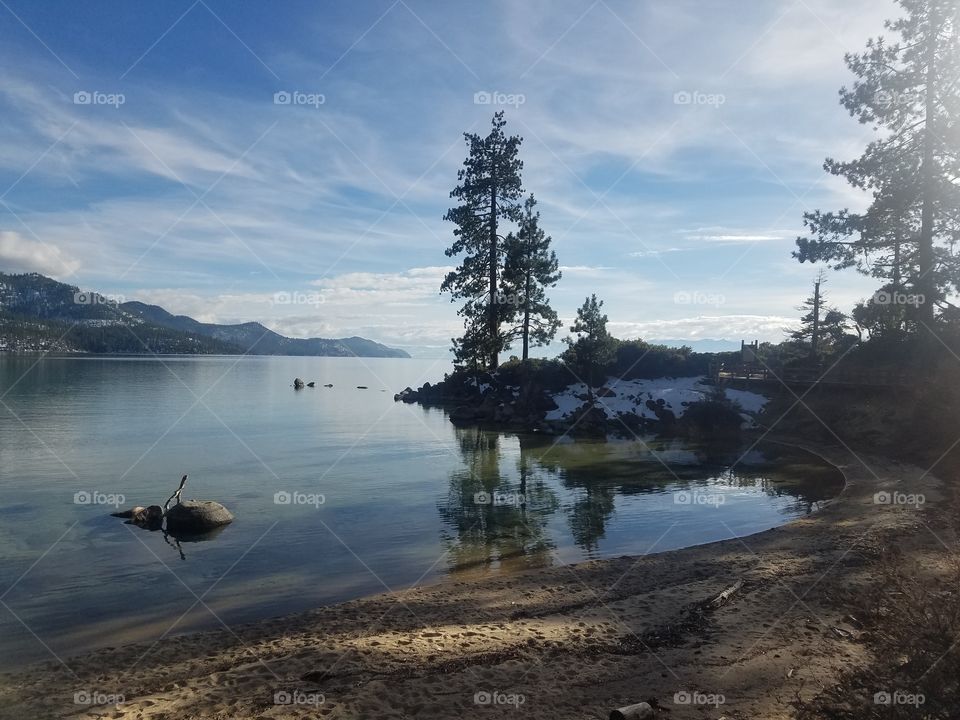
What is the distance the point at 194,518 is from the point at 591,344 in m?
36.1

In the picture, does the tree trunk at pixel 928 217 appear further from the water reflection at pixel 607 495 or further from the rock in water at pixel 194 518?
the rock in water at pixel 194 518

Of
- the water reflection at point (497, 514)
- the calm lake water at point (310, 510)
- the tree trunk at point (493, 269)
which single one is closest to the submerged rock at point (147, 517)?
the calm lake water at point (310, 510)

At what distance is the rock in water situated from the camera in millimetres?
18812

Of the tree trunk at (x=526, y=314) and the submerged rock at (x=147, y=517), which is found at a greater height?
the tree trunk at (x=526, y=314)

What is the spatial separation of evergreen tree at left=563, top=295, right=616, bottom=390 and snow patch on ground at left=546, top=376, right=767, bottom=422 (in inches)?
45.4

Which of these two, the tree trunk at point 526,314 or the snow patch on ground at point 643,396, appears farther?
the tree trunk at point 526,314

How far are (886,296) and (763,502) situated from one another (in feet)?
51.2

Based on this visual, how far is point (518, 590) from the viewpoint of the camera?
1381 cm

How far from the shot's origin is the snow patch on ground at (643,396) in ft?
149

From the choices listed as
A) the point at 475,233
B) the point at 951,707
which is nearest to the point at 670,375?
the point at 475,233

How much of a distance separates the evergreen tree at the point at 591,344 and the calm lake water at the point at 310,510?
1101cm

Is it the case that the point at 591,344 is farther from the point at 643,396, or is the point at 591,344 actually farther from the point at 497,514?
the point at 497,514

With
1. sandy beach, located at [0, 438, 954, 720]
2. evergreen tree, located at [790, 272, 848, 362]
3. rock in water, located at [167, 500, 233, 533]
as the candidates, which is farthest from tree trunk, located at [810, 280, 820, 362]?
rock in water, located at [167, 500, 233, 533]

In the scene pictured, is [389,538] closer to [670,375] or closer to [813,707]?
[813,707]
